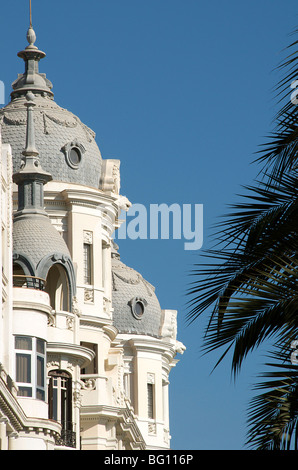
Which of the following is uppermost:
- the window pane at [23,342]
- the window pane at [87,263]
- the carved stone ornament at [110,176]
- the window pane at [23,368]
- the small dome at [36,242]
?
the carved stone ornament at [110,176]

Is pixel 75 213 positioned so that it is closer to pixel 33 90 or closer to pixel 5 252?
pixel 33 90

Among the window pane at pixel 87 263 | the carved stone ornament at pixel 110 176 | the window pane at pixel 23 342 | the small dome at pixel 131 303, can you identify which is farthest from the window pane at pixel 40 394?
the small dome at pixel 131 303

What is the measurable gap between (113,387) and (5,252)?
16.9 meters

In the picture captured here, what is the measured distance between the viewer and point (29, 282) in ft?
168

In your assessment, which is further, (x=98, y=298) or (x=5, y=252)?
(x=98, y=298)

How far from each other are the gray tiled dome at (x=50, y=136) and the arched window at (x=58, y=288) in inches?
249

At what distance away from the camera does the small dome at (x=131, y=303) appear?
75625 millimetres

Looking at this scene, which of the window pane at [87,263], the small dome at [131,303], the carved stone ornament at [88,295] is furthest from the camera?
the small dome at [131,303]

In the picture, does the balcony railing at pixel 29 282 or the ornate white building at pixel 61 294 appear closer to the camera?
the ornate white building at pixel 61 294

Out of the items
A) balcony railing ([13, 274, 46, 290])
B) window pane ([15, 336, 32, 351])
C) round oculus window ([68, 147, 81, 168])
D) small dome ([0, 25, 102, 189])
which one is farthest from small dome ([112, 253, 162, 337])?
window pane ([15, 336, 32, 351])

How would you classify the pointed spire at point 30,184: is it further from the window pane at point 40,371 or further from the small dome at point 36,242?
the window pane at point 40,371

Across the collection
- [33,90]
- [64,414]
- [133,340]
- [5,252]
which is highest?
[33,90]
